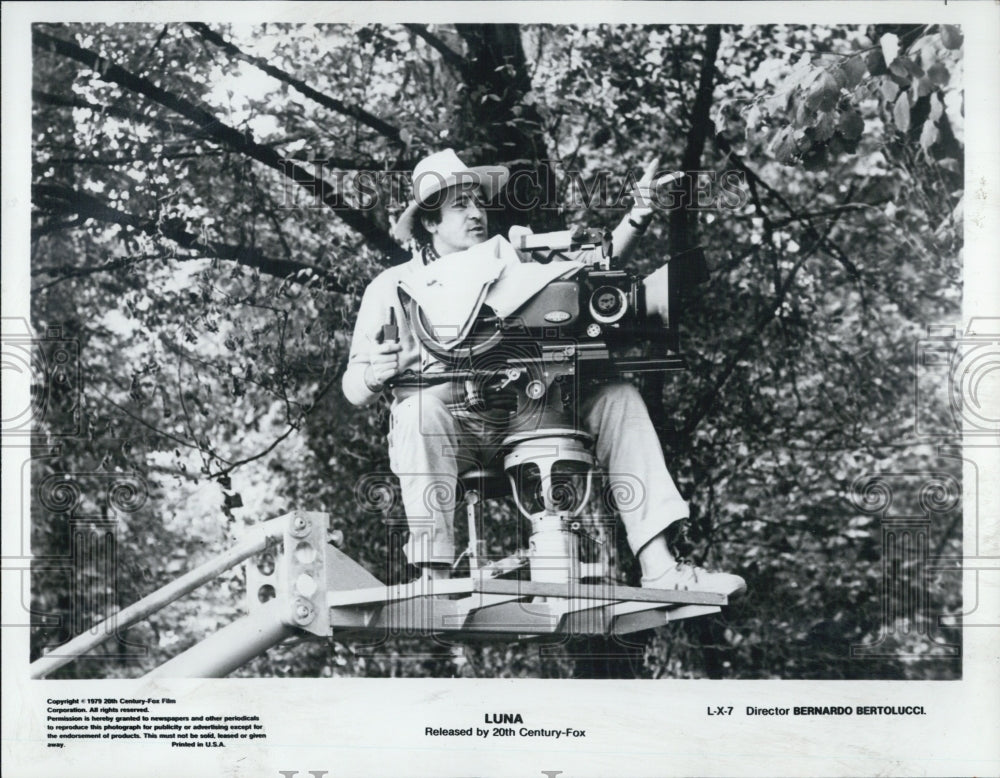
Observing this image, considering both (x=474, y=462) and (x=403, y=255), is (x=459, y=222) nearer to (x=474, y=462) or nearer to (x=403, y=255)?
(x=403, y=255)

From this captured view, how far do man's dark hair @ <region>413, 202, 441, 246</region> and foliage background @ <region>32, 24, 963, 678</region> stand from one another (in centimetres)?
14

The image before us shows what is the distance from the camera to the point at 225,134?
7758 millimetres

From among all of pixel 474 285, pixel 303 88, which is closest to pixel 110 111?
pixel 303 88

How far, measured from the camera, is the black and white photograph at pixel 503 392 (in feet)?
24.2

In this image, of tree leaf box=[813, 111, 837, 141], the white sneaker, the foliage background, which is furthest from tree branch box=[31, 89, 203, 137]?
the white sneaker

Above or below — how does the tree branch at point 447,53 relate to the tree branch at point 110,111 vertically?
above

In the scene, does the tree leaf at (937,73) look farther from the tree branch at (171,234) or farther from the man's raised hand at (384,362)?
the tree branch at (171,234)

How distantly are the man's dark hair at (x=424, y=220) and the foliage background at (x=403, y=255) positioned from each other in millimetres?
139

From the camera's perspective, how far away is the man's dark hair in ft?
25.1

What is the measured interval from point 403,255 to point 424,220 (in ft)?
0.57

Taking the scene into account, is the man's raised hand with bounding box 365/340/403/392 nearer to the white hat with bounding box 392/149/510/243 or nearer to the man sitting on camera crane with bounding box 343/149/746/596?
the man sitting on camera crane with bounding box 343/149/746/596

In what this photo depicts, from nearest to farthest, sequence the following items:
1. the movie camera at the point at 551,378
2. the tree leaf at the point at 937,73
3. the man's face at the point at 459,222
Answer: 1. the tree leaf at the point at 937,73
2. the movie camera at the point at 551,378
3. the man's face at the point at 459,222

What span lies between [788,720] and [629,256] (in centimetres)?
201

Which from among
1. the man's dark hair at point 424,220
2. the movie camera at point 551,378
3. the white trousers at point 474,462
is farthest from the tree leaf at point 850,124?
the man's dark hair at point 424,220
